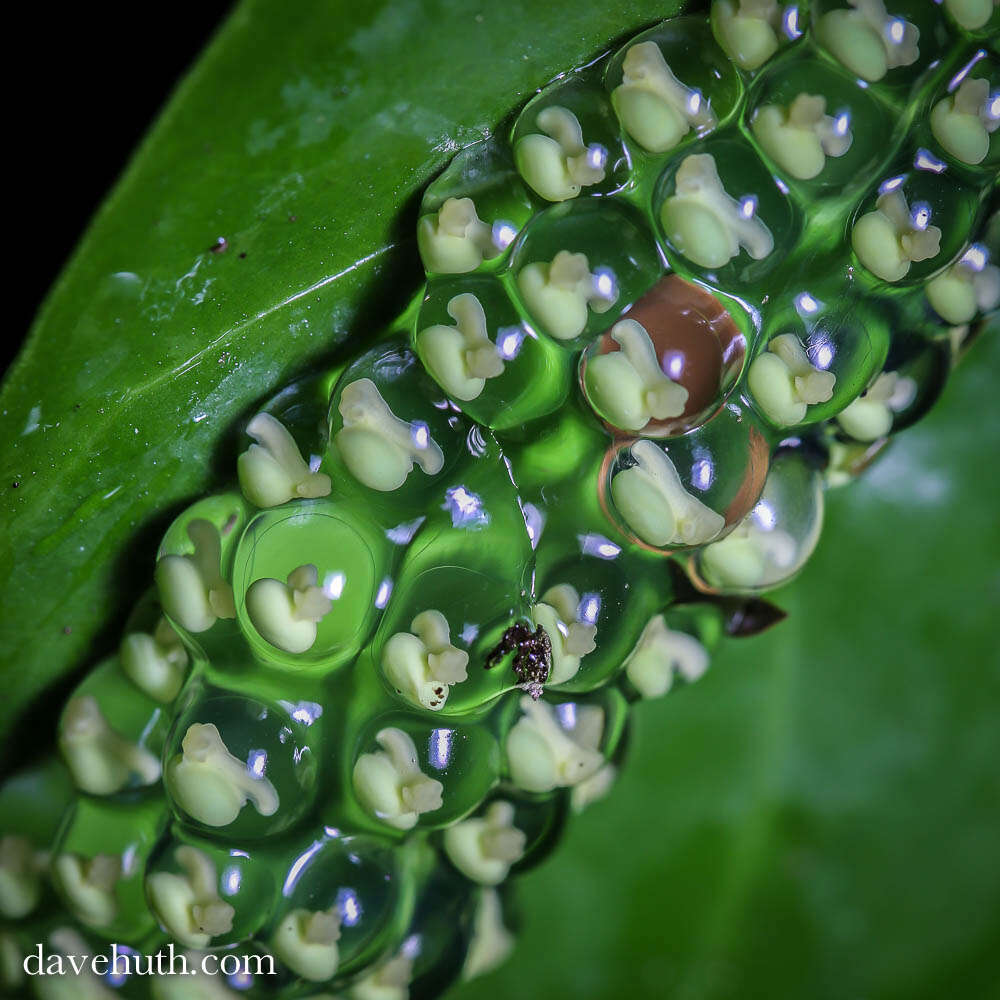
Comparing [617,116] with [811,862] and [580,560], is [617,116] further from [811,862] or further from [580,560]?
[811,862]

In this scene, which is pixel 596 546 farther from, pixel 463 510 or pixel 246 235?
pixel 246 235

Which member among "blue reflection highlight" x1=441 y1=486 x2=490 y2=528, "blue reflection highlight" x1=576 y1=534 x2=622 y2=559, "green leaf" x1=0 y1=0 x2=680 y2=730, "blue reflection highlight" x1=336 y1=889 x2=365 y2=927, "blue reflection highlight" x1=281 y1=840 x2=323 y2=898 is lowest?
"blue reflection highlight" x1=336 y1=889 x2=365 y2=927

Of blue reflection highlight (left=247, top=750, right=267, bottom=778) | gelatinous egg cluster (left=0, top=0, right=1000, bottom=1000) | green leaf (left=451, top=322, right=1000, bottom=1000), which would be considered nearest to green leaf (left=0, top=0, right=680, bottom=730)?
gelatinous egg cluster (left=0, top=0, right=1000, bottom=1000)

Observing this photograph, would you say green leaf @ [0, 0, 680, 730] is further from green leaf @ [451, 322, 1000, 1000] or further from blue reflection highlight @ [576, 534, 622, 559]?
green leaf @ [451, 322, 1000, 1000]

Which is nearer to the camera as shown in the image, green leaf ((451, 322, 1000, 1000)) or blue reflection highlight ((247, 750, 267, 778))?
blue reflection highlight ((247, 750, 267, 778))

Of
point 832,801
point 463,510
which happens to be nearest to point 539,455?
point 463,510

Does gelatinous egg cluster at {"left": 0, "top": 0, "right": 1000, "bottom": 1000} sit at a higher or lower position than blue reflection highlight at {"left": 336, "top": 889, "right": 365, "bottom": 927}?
higher

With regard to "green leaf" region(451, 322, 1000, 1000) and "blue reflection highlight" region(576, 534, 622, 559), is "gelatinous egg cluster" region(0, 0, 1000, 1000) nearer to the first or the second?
"blue reflection highlight" region(576, 534, 622, 559)

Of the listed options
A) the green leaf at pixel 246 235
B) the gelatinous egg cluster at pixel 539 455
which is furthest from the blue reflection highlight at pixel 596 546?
the green leaf at pixel 246 235
